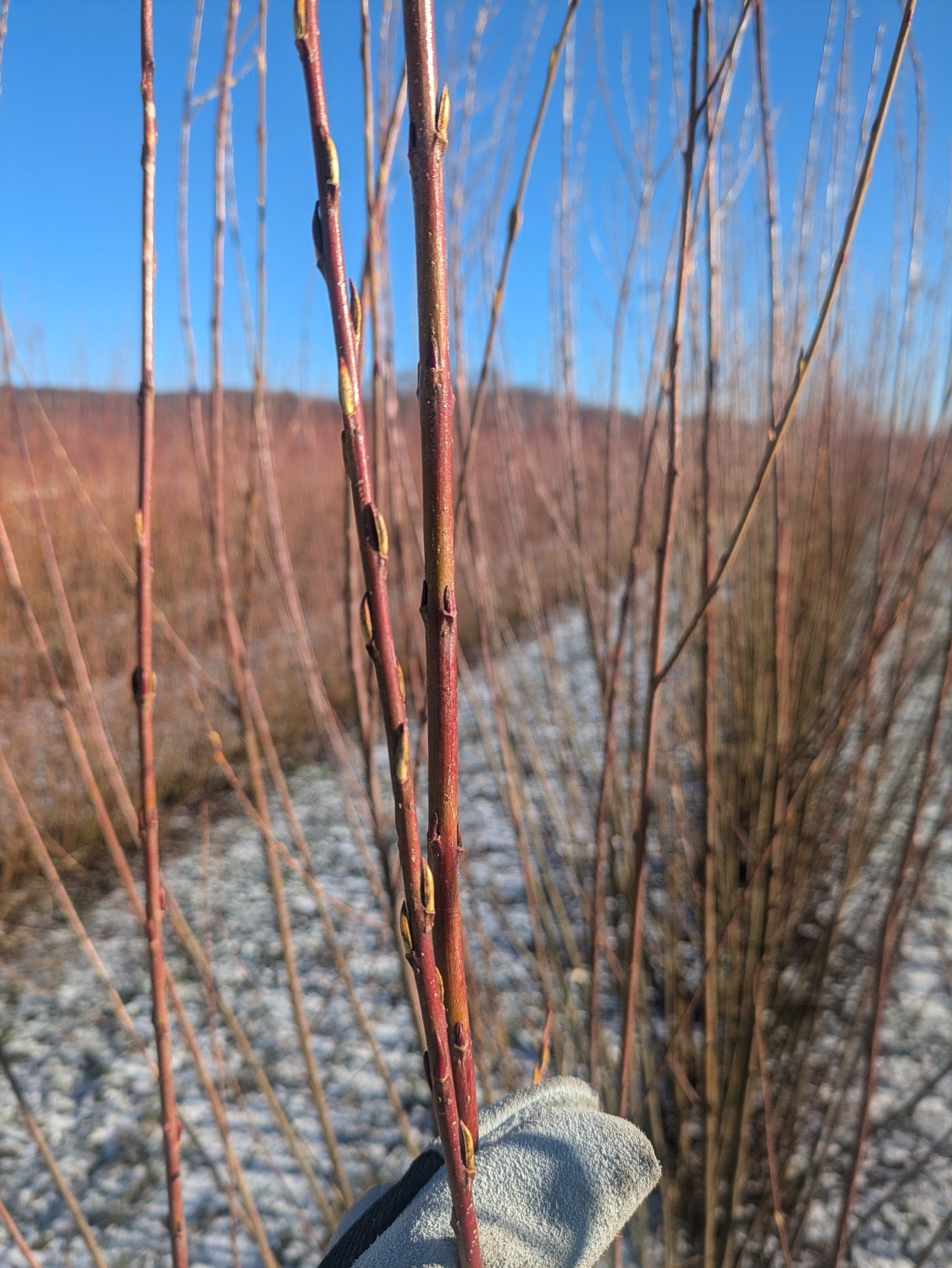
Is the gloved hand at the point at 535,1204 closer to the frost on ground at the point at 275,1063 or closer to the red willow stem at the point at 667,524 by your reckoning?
the red willow stem at the point at 667,524

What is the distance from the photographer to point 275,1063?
154 cm

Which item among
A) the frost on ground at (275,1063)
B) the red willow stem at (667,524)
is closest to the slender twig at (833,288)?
the red willow stem at (667,524)

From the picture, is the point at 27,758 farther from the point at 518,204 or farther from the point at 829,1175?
the point at 518,204

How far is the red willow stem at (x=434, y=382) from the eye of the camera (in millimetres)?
181

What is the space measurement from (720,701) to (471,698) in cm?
148

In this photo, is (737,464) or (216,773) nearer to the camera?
(737,464)

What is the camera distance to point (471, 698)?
93 centimetres

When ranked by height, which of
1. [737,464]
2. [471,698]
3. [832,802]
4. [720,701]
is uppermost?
[737,464]

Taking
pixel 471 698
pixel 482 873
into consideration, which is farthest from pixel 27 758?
pixel 471 698

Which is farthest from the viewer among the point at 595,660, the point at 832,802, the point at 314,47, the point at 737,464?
the point at 737,464

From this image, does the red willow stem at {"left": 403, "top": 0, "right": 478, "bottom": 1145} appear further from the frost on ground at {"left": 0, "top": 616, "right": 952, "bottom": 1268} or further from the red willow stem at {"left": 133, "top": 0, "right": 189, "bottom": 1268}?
the frost on ground at {"left": 0, "top": 616, "right": 952, "bottom": 1268}

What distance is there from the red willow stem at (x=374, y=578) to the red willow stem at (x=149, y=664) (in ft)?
0.56

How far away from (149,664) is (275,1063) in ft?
4.84

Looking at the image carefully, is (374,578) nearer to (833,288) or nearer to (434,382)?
(434,382)
